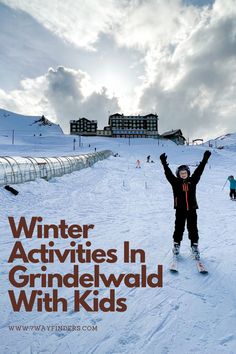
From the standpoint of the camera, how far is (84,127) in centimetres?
11994

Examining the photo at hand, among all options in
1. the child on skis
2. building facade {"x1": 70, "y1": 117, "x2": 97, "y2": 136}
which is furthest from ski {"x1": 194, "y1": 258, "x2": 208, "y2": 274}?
building facade {"x1": 70, "y1": 117, "x2": 97, "y2": 136}

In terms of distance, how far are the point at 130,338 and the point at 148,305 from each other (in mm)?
744

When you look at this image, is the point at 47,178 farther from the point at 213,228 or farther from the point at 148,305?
the point at 148,305

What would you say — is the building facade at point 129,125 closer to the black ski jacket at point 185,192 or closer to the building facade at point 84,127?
the building facade at point 84,127

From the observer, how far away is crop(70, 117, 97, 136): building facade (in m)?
120

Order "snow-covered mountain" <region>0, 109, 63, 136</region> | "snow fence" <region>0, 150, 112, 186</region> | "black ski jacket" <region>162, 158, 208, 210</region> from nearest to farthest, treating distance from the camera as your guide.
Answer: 1. "black ski jacket" <region>162, 158, 208, 210</region>
2. "snow fence" <region>0, 150, 112, 186</region>
3. "snow-covered mountain" <region>0, 109, 63, 136</region>

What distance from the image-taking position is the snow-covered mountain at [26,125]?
405 ft

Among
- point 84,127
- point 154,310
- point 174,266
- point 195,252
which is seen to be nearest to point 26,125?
point 84,127

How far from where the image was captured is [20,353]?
279 centimetres

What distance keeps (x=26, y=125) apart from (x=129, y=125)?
65271mm

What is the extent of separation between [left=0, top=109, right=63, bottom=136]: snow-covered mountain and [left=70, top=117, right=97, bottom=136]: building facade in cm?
704

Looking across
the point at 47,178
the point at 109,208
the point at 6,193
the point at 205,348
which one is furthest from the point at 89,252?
the point at 47,178

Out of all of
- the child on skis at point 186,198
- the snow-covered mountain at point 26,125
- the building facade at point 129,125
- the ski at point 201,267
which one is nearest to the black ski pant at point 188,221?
the child on skis at point 186,198

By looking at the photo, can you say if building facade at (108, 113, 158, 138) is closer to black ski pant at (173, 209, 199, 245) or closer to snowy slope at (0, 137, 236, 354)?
snowy slope at (0, 137, 236, 354)
